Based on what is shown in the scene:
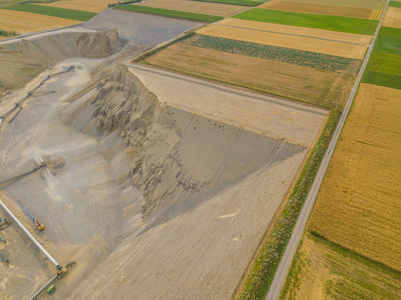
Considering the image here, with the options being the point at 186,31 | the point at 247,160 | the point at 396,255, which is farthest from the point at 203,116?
the point at 186,31

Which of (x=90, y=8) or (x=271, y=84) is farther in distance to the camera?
(x=90, y=8)

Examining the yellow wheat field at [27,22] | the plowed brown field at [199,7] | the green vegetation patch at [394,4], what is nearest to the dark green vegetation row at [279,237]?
the plowed brown field at [199,7]

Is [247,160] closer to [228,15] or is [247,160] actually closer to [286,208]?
[286,208]

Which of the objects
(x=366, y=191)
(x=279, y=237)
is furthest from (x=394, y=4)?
(x=279, y=237)

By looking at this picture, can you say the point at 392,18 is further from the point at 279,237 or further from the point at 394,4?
the point at 279,237

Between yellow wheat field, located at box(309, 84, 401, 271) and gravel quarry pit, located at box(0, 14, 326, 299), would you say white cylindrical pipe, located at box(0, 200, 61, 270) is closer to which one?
gravel quarry pit, located at box(0, 14, 326, 299)
